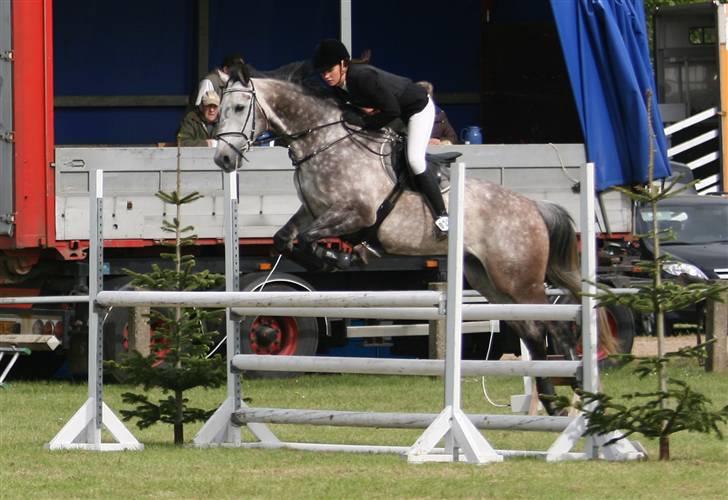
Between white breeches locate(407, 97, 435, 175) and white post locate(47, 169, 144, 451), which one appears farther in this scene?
white breeches locate(407, 97, 435, 175)

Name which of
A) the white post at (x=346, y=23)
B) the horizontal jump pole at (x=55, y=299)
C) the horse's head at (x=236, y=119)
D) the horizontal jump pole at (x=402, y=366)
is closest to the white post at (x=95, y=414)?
the horizontal jump pole at (x=402, y=366)

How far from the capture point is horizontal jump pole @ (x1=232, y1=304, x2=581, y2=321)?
8.84 metres

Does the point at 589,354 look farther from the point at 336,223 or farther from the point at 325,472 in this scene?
the point at 336,223

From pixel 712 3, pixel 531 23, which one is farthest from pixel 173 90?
pixel 712 3

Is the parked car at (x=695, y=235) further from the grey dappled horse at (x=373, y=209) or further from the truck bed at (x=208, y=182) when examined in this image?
the grey dappled horse at (x=373, y=209)

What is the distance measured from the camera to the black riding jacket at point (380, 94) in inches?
418

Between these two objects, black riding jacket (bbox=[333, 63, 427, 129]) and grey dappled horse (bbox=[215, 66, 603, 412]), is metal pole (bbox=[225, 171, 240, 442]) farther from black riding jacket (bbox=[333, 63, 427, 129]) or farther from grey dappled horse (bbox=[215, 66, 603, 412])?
black riding jacket (bbox=[333, 63, 427, 129])

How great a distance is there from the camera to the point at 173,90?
738 inches

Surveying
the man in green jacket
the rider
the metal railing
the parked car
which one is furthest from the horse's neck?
the metal railing

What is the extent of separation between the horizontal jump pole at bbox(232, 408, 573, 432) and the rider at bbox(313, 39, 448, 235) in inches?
86.4

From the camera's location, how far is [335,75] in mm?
10836

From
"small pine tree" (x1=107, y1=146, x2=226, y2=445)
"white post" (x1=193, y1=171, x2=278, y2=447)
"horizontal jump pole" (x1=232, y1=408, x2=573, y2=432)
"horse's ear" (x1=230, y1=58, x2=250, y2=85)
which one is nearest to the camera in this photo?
"horizontal jump pole" (x1=232, y1=408, x2=573, y2=432)

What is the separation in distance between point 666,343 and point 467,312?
378 inches

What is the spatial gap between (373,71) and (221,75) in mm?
1068
